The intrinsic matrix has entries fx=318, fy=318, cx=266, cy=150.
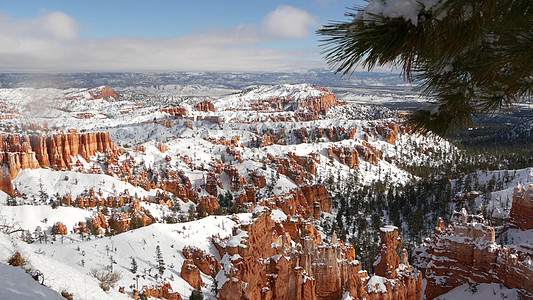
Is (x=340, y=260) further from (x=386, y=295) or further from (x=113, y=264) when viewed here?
(x=113, y=264)

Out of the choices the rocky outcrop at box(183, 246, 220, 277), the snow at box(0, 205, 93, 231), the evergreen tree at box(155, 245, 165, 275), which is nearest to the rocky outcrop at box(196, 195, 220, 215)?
the snow at box(0, 205, 93, 231)

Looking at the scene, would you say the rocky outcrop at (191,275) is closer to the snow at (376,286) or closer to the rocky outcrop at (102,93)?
the snow at (376,286)

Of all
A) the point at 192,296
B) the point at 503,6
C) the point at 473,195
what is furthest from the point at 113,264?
the point at 473,195

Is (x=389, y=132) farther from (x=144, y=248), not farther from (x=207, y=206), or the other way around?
(x=144, y=248)

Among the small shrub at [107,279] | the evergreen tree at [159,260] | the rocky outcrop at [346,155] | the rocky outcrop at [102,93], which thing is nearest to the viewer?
the small shrub at [107,279]

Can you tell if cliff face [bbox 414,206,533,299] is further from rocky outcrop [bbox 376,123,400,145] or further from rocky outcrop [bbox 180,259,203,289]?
rocky outcrop [bbox 376,123,400,145]

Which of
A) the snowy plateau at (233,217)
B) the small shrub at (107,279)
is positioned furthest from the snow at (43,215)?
the small shrub at (107,279)

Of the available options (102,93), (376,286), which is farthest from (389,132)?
(102,93)
